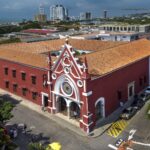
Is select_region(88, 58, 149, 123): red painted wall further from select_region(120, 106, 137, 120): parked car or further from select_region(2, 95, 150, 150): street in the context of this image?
select_region(2, 95, 150, 150): street

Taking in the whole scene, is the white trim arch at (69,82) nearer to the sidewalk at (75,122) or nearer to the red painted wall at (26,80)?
the red painted wall at (26,80)

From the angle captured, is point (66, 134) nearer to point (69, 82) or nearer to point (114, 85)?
point (69, 82)

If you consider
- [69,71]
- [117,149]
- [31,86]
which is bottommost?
[117,149]

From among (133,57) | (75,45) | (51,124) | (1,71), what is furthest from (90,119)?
(75,45)

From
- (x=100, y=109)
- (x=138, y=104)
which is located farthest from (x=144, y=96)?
(x=100, y=109)

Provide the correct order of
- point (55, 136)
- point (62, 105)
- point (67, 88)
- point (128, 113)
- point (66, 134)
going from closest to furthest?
point (55, 136)
point (66, 134)
point (67, 88)
point (128, 113)
point (62, 105)

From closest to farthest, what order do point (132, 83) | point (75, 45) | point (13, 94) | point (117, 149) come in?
point (117, 149), point (132, 83), point (13, 94), point (75, 45)

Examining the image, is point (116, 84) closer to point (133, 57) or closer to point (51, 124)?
point (133, 57)

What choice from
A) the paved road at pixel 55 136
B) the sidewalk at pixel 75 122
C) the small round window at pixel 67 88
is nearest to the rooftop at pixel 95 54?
the small round window at pixel 67 88
